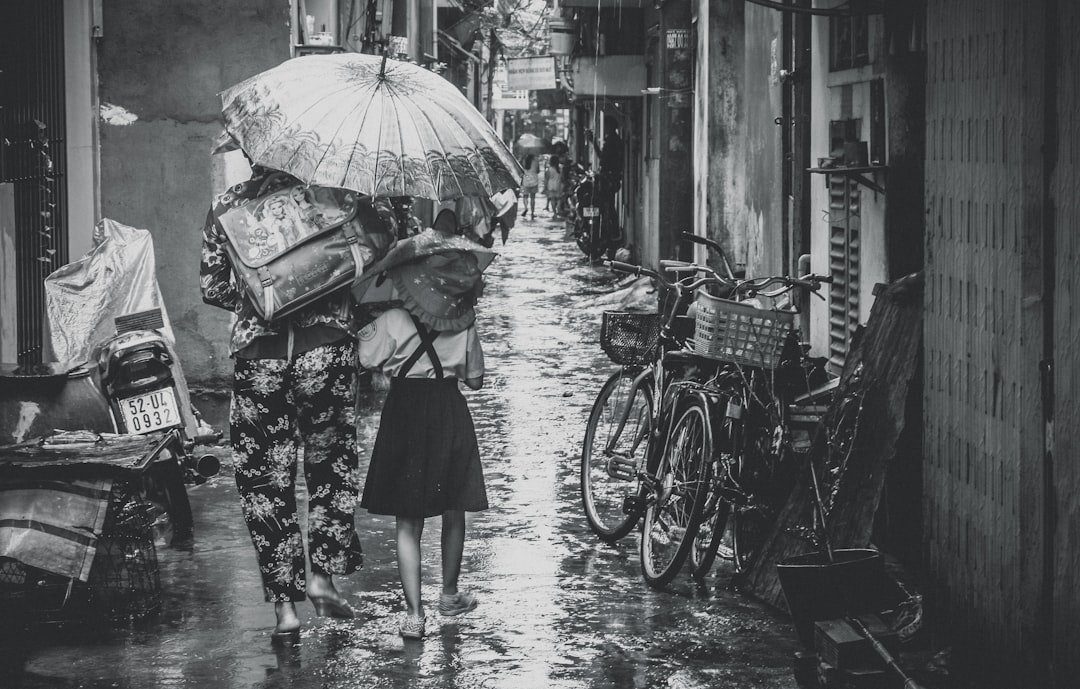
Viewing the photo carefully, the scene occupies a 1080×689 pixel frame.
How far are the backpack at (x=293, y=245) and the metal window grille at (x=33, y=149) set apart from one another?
316cm

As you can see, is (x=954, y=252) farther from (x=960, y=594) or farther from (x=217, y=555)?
(x=217, y=555)

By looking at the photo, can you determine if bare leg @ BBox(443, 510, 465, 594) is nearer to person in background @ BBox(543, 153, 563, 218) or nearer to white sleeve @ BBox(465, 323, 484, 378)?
white sleeve @ BBox(465, 323, 484, 378)

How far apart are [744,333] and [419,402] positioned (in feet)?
5.20

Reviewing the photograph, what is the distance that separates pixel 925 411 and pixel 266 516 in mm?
2716

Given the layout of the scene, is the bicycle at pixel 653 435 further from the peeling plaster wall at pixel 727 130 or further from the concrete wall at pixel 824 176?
the peeling plaster wall at pixel 727 130

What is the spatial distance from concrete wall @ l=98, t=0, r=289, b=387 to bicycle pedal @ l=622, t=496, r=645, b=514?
5.44 metres

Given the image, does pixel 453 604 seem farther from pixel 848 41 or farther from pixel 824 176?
pixel 848 41

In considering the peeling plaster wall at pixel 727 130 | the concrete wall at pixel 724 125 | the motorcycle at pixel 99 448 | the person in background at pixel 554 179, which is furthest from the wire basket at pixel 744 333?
the person in background at pixel 554 179

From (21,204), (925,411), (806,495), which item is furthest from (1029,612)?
(21,204)

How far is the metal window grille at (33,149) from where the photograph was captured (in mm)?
8570

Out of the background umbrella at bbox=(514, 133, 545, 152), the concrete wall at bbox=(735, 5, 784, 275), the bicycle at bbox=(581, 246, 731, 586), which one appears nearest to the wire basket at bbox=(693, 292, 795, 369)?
the bicycle at bbox=(581, 246, 731, 586)

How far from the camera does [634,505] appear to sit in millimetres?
6762

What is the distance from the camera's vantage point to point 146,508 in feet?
19.9

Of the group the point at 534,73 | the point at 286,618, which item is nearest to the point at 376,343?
the point at 286,618
